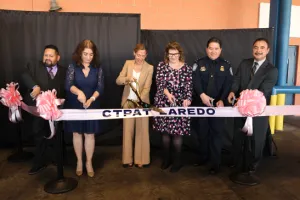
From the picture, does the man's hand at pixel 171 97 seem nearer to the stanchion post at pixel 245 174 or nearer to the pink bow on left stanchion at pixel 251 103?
the pink bow on left stanchion at pixel 251 103

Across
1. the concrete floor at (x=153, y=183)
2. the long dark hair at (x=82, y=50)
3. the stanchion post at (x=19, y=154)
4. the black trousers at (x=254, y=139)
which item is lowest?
the concrete floor at (x=153, y=183)

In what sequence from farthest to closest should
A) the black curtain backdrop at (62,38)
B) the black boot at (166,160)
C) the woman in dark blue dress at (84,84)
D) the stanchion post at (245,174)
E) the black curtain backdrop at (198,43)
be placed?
1. the black curtain backdrop at (198,43)
2. the black curtain backdrop at (62,38)
3. the black boot at (166,160)
4. the stanchion post at (245,174)
5. the woman in dark blue dress at (84,84)

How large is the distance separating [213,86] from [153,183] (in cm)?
124

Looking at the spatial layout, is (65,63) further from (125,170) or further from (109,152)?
(125,170)

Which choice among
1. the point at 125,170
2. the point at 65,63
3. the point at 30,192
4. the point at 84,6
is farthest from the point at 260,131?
the point at 84,6

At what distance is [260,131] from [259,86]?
20.4 inches

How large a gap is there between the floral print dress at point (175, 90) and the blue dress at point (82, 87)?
0.69 meters

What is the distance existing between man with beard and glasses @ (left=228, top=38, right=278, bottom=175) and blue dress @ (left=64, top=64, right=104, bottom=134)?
1464mm

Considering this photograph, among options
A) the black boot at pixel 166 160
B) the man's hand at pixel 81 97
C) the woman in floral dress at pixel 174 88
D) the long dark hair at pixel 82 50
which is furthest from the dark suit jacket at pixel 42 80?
the black boot at pixel 166 160

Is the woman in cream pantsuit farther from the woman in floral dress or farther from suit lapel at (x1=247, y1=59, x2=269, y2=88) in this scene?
suit lapel at (x1=247, y1=59, x2=269, y2=88)

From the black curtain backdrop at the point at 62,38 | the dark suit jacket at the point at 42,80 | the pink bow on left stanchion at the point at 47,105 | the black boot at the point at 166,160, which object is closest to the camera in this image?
the pink bow on left stanchion at the point at 47,105

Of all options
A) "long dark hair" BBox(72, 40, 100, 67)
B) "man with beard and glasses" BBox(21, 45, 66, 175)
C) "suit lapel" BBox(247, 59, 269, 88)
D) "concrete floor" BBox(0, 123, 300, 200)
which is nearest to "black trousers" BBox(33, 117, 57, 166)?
"man with beard and glasses" BBox(21, 45, 66, 175)

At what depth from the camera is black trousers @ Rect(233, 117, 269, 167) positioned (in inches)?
120

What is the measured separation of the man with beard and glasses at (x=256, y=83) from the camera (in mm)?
2918
